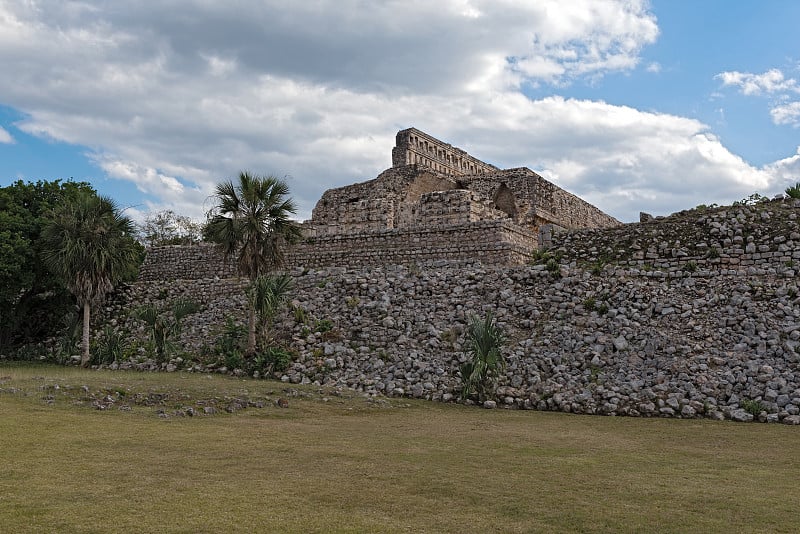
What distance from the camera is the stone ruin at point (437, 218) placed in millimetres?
19359

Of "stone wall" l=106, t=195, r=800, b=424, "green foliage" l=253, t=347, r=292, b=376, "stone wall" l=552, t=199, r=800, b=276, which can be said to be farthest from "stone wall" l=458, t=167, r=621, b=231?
"green foliage" l=253, t=347, r=292, b=376

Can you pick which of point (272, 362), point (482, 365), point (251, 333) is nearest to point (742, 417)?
point (482, 365)

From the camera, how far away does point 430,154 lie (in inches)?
1368

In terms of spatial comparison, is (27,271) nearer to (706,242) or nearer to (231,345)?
(231,345)

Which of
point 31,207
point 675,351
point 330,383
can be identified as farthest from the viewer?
point 31,207

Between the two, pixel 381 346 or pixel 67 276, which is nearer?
pixel 381 346

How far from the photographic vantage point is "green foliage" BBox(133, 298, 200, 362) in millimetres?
16859

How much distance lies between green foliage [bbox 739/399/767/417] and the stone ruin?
824 centimetres

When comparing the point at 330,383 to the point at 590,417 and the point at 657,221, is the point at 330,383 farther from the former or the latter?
the point at 657,221

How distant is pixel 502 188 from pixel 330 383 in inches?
583

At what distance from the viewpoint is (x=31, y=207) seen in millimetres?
21609

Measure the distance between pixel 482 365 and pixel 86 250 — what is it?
11.5m

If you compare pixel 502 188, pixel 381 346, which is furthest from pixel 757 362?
pixel 502 188

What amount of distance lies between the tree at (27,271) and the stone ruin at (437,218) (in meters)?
7.67
